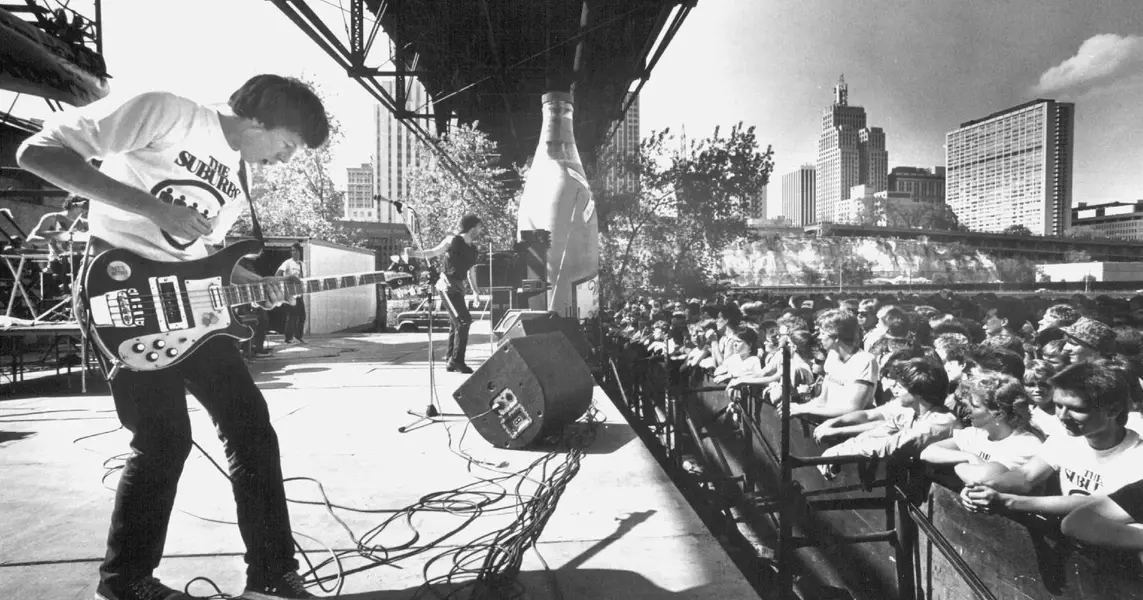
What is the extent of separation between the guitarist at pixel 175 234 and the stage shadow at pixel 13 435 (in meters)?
3.76

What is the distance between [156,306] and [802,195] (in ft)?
61.6

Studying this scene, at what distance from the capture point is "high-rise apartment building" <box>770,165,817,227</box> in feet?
60.3

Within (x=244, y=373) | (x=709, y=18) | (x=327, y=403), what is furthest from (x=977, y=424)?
(x=709, y=18)

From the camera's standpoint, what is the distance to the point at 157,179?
2062 millimetres

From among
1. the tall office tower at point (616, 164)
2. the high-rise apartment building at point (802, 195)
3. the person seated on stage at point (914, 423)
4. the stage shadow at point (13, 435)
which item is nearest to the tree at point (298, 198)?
the tall office tower at point (616, 164)

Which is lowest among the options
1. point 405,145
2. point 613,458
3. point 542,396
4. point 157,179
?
point 613,458

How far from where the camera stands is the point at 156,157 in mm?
2053

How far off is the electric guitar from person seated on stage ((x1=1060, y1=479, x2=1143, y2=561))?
2937mm

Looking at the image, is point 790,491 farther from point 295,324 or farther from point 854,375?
point 295,324

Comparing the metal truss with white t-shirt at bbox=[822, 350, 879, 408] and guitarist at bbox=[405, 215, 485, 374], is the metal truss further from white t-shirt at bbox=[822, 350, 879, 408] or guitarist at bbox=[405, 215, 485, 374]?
white t-shirt at bbox=[822, 350, 879, 408]

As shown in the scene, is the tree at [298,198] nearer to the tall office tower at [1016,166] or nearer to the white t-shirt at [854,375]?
the tall office tower at [1016,166]

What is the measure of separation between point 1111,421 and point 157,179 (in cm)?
369

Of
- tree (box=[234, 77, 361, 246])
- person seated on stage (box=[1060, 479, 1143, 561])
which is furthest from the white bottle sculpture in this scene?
tree (box=[234, 77, 361, 246])

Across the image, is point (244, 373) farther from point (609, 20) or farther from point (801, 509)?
point (609, 20)
